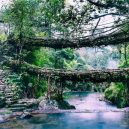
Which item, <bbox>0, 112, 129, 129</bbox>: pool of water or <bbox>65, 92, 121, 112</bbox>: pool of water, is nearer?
<bbox>0, 112, 129, 129</bbox>: pool of water

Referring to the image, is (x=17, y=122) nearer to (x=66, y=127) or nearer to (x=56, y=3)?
(x=66, y=127)

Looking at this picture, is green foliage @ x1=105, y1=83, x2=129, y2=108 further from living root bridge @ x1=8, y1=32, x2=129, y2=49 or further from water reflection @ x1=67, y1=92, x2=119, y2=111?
living root bridge @ x1=8, y1=32, x2=129, y2=49

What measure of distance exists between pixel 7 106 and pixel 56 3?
8745mm

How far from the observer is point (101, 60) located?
57312 millimetres

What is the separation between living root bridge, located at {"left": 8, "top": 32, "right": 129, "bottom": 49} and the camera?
11.7m

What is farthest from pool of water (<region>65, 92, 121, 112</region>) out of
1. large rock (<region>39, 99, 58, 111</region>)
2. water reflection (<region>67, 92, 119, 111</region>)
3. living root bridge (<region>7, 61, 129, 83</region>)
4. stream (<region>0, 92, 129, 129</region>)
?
living root bridge (<region>7, 61, 129, 83</region>)

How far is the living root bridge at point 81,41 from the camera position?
11677 millimetres

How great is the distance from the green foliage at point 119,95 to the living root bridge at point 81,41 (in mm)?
5645

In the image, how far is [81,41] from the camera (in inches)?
595

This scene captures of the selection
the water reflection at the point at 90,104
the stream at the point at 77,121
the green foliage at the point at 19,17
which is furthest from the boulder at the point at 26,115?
the green foliage at the point at 19,17

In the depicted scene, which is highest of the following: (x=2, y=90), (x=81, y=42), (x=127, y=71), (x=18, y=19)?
(x=18, y=19)

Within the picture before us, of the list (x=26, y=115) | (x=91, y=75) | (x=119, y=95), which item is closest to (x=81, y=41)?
(x=91, y=75)

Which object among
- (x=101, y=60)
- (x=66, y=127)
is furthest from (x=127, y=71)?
(x=101, y=60)

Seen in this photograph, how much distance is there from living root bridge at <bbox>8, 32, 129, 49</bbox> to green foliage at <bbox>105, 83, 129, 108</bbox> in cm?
565
